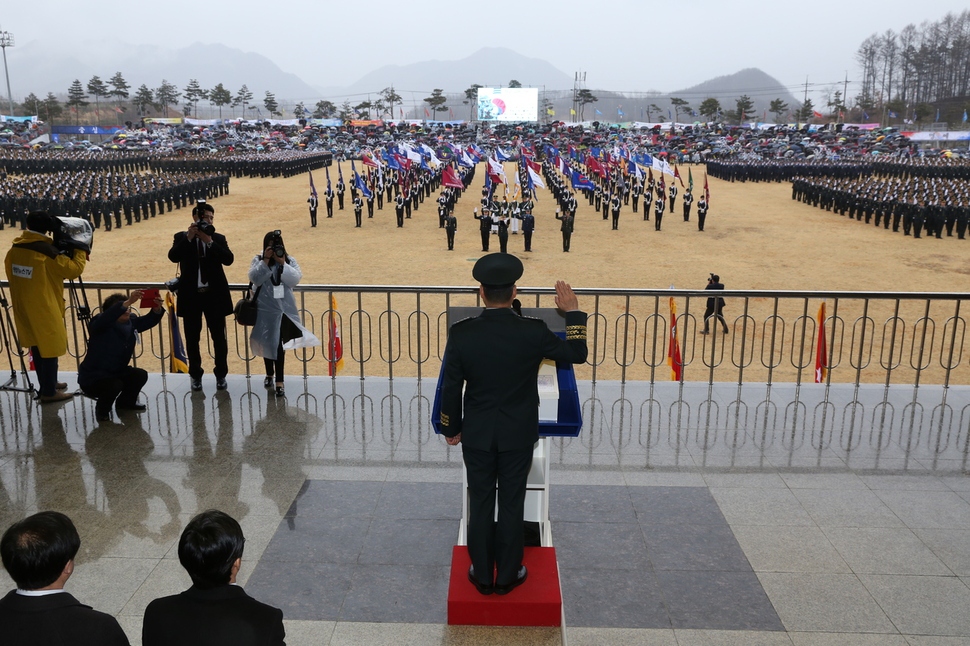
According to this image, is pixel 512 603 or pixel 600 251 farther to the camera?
pixel 600 251

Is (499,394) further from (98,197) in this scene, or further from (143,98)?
(143,98)

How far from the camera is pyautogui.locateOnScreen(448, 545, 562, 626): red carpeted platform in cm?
349

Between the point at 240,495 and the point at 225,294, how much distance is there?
2.33 meters

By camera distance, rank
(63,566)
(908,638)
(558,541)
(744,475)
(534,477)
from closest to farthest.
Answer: (63,566), (908,638), (534,477), (558,541), (744,475)

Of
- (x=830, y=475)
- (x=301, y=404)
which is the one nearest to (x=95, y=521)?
(x=301, y=404)

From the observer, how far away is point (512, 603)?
11.4ft

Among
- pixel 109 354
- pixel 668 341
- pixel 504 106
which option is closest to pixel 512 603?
pixel 109 354

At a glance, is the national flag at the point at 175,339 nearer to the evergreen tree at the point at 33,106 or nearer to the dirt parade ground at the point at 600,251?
the dirt parade ground at the point at 600,251

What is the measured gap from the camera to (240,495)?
4984 millimetres

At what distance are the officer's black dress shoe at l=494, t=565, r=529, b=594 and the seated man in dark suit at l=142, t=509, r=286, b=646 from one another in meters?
1.61

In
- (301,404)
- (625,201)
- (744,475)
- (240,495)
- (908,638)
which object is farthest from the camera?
(625,201)

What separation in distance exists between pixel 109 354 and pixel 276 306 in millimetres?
1365

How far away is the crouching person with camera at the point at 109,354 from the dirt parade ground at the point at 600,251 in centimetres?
681

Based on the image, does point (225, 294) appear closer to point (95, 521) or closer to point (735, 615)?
point (95, 521)
